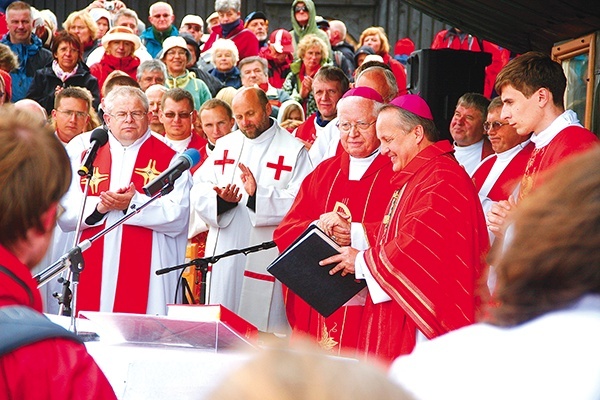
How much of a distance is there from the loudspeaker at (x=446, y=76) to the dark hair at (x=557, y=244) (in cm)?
699

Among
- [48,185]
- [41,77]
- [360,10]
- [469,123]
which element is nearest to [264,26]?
[41,77]

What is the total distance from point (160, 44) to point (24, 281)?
11482mm

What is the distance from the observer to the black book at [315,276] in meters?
5.36

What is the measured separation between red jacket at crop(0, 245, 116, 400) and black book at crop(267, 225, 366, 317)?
121 inches

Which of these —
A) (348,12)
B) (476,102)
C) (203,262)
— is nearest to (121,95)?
(203,262)

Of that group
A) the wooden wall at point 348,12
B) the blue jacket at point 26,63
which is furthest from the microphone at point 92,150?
the wooden wall at point 348,12

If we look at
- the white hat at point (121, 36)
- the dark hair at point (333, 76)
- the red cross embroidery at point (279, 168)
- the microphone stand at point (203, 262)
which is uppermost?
the white hat at point (121, 36)

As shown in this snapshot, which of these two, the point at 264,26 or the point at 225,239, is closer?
the point at 225,239

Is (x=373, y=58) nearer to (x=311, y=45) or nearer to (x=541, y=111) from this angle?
(x=311, y=45)

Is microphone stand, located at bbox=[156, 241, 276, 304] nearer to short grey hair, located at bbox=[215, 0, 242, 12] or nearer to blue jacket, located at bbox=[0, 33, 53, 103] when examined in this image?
blue jacket, located at bbox=[0, 33, 53, 103]

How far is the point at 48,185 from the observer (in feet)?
7.45

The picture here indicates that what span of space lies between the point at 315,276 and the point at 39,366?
129 inches

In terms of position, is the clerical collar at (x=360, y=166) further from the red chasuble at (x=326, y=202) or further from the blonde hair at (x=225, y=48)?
the blonde hair at (x=225, y=48)

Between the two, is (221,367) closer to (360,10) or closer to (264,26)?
(264,26)
